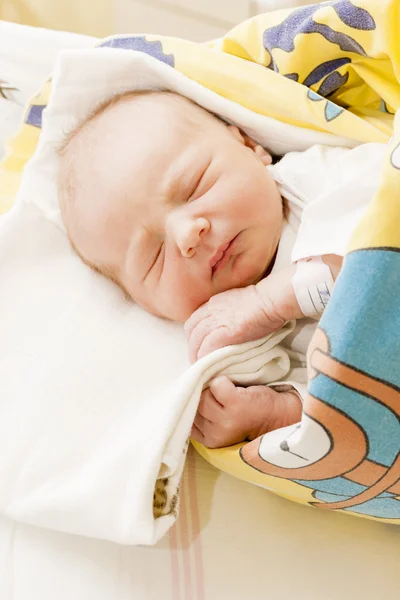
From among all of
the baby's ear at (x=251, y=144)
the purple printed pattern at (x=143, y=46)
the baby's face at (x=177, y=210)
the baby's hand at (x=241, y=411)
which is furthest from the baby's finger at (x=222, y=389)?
the purple printed pattern at (x=143, y=46)

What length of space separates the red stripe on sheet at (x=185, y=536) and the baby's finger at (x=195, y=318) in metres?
0.17

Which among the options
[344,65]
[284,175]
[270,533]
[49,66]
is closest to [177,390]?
[270,533]

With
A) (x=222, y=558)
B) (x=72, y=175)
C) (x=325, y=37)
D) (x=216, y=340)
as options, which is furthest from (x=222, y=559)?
(x=325, y=37)

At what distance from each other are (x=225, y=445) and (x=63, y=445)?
0.18 meters

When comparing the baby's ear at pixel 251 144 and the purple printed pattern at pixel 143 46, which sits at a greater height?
the purple printed pattern at pixel 143 46

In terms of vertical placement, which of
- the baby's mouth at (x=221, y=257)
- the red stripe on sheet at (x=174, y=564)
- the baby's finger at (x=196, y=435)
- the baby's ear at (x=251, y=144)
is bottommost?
the red stripe on sheet at (x=174, y=564)

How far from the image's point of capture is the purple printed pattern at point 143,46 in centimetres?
91

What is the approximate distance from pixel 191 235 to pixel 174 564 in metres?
0.36

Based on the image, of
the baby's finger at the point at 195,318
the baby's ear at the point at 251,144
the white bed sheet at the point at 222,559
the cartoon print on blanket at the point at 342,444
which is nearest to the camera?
the cartoon print on blanket at the point at 342,444

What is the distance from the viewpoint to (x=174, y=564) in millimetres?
665

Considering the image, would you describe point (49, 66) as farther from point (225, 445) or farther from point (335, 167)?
point (225, 445)

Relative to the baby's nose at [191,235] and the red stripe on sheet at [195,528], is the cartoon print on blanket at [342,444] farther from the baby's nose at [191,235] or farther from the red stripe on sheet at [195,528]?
the baby's nose at [191,235]

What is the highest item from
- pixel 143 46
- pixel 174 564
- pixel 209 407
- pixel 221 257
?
pixel 143 46

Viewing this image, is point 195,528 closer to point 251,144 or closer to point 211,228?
point 211,228
